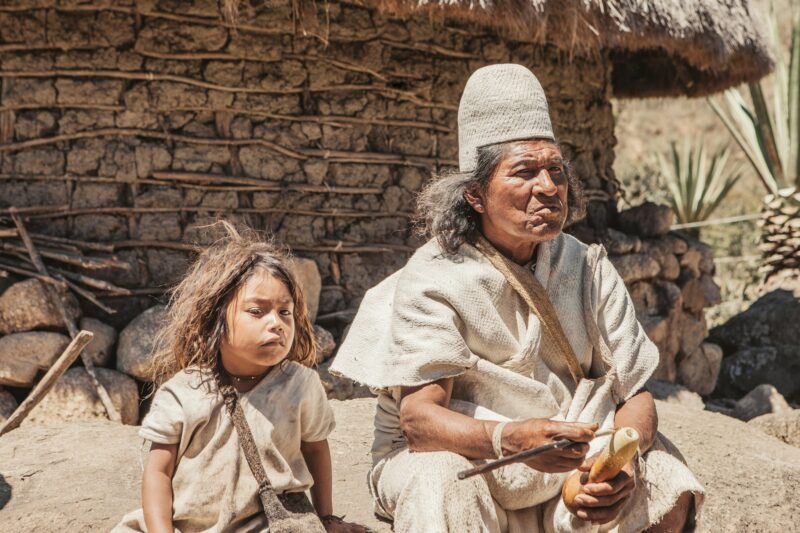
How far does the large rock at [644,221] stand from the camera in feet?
22.8

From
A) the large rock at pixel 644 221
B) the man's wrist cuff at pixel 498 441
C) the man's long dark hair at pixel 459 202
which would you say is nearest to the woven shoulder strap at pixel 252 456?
the man's wrist cuff at pixel 498 441

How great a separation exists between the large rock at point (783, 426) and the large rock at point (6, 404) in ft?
12.5

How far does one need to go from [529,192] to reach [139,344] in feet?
9.41

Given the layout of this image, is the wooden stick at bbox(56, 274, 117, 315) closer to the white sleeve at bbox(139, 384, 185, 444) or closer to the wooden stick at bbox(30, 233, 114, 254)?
the wooden stick at bbox(30, 233, 114, 254)

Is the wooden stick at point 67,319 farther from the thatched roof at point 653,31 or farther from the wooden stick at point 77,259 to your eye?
the thatched roof at point 653,31

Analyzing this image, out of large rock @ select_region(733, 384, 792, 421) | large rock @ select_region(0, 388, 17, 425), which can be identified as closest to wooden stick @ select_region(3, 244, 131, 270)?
large rock @ select_region(0, 388, 17, 425)

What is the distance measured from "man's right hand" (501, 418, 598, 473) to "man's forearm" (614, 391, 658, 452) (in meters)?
0.34

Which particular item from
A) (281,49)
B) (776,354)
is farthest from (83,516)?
(776,354)

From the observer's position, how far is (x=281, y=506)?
7.16 feet

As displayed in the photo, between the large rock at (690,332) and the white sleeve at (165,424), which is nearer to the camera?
the white sleeve at (165,424)

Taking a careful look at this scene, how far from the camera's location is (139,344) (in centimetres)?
462

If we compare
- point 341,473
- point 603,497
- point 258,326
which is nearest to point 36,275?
point 341,473

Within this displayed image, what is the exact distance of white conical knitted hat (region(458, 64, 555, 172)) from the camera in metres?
2.33

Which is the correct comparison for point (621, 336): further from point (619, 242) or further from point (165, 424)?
point (619, 242)
